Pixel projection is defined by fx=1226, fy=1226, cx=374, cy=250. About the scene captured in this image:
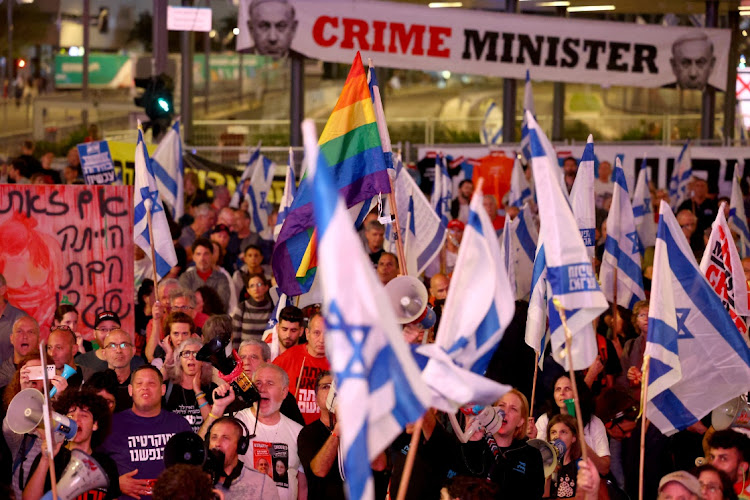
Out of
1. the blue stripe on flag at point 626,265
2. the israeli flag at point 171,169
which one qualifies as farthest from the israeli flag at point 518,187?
the blue stripe on flag at point 626,265

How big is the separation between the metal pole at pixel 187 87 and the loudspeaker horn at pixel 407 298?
54.9 feet

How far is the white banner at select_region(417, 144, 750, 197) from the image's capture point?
57.5ft

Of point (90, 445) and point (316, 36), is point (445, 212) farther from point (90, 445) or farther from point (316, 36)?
point (90, 445)

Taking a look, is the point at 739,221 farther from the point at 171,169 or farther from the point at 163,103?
the point at 163,103

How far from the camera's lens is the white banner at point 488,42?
18406mm

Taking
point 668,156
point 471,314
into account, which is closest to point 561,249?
point 471,314

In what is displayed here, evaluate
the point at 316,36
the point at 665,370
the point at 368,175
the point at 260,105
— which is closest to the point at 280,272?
the point at 368,175

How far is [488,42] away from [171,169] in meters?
6.87

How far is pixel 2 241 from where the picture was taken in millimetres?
9836

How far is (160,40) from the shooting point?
18594 mm

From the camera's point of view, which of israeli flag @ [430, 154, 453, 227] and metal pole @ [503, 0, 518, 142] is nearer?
israeli flag @ [430, 154, 453, 227]

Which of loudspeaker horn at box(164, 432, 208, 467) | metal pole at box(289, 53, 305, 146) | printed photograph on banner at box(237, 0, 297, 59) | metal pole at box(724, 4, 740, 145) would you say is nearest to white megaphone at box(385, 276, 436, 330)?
loudspeaker horn at box(164, 432, 208, 467)

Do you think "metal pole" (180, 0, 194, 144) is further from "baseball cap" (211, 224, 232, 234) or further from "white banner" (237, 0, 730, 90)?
"baseball cap" (211, 224, 232, 234)

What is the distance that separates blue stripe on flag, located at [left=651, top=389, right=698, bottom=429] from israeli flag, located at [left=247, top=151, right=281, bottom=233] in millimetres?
9259
